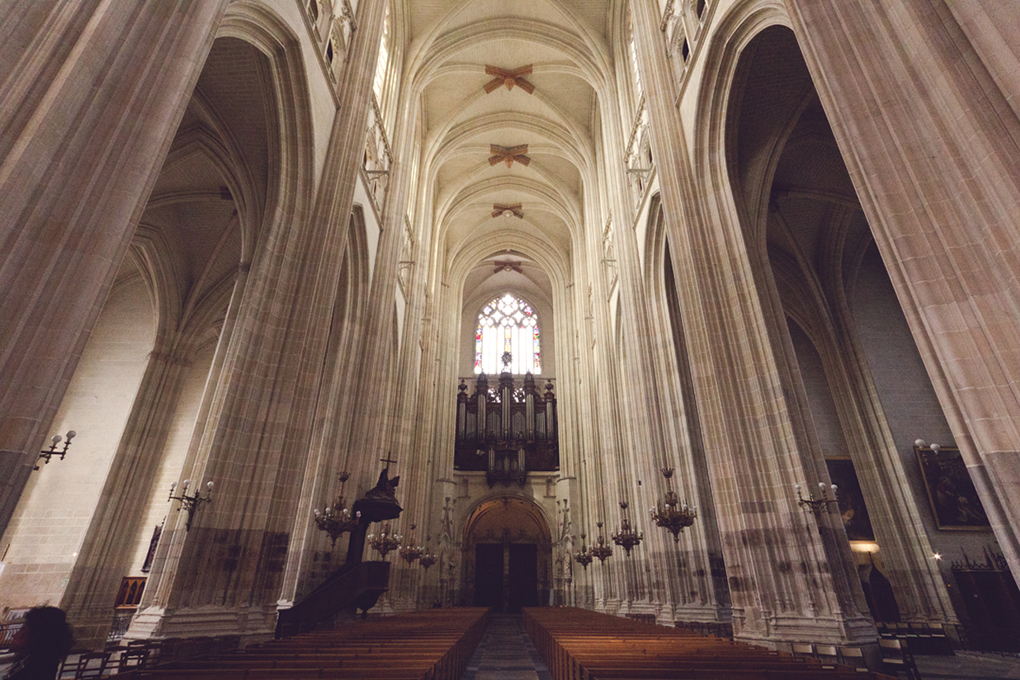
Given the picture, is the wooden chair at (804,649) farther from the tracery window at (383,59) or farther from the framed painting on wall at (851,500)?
the tracery window at (383,59)

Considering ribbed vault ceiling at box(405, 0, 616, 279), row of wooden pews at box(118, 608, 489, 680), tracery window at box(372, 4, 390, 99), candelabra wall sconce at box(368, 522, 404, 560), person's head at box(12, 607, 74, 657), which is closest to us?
person's head at box(12, 607, 74, 657)

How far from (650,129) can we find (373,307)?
333 inches

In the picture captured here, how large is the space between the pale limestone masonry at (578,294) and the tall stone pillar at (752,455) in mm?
52

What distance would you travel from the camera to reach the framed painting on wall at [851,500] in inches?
592

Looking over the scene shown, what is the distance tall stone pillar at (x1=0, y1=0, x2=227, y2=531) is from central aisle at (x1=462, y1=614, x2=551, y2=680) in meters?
6.66

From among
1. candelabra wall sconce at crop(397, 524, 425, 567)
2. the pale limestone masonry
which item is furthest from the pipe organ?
candelabra wall sconce at crop(397, 524, 425, 567)

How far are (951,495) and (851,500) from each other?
94.9 inches

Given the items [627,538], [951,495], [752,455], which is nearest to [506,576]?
[627,538]

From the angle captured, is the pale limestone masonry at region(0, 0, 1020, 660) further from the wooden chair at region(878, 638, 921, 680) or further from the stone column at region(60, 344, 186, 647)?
the wooden chair at region(878, 638, 921, 680)

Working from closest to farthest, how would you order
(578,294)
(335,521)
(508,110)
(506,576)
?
(335,521) < (508,110) < (578,294) < (506,576)

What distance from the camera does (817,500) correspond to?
7.07 metres

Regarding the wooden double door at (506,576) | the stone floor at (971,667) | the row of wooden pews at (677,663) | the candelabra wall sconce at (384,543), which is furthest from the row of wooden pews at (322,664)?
the wooden double door at (506,576)

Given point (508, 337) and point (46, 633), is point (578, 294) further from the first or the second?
point (46, 633)

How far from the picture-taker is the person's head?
8.53ft
